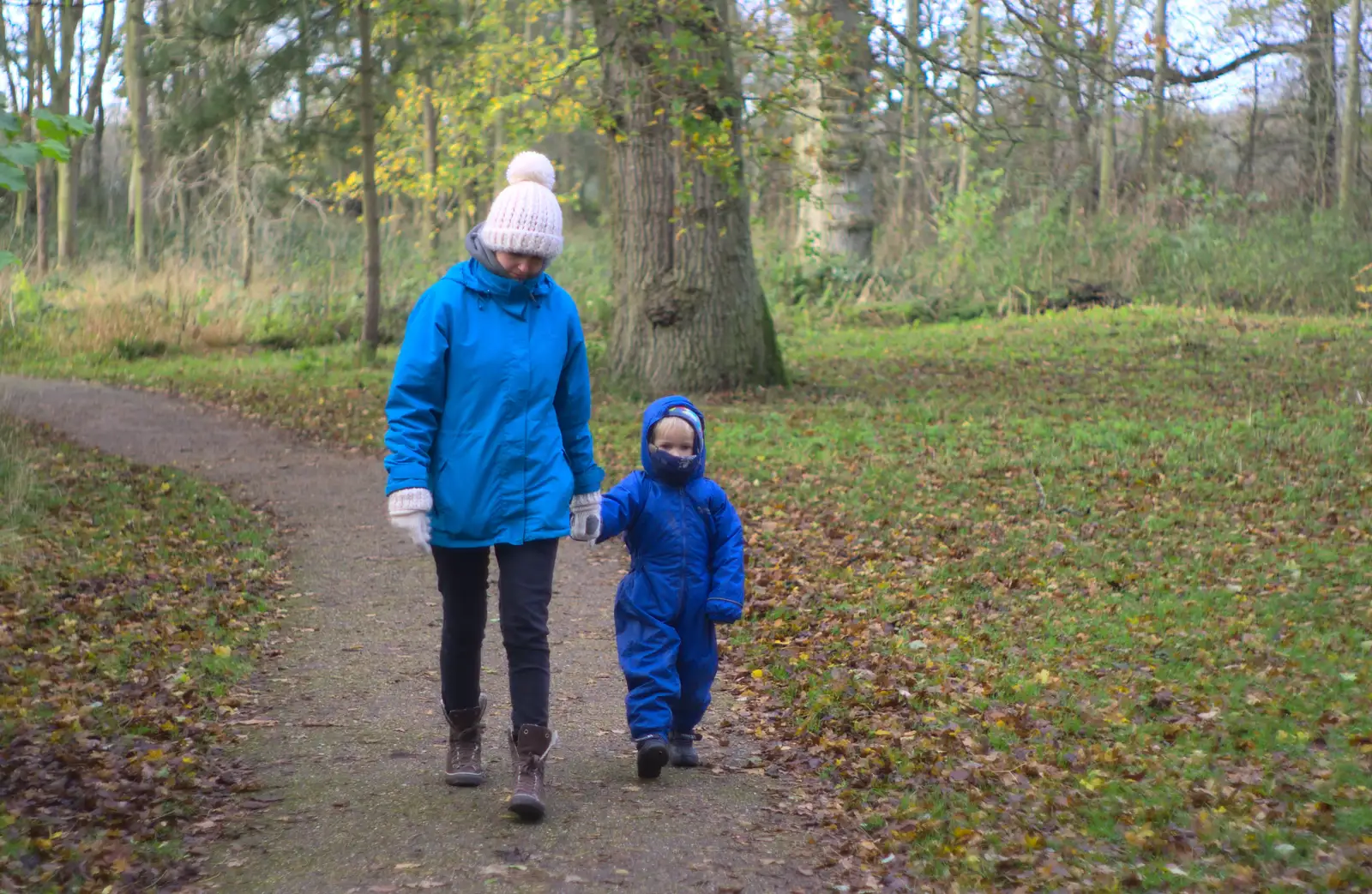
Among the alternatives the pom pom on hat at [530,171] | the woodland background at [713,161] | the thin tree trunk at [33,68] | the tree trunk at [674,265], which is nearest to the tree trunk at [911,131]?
the woodland background at [713,161]

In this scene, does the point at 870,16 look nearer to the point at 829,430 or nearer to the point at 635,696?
the point at 829,430

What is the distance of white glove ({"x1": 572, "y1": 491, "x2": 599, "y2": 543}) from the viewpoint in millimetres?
4793

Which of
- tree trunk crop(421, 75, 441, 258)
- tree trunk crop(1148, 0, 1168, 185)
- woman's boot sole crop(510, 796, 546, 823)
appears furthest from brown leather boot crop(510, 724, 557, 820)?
tree trunk crop(421, 75, 441, 258)

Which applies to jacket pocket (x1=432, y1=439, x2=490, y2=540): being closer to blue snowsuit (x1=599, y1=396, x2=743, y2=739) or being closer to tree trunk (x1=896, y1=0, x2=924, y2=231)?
blue snowsuit (x1=599, y1=396, x2=743, y2=739)

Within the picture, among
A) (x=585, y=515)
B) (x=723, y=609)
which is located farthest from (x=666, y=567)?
(x=585, y=515)

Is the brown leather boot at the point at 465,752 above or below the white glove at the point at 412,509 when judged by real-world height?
below

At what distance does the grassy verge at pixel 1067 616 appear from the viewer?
4.57m

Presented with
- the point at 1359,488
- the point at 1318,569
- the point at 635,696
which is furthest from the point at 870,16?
the point at 635,696

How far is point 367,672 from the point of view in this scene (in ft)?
22.2

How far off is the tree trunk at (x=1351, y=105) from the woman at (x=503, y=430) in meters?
22.1

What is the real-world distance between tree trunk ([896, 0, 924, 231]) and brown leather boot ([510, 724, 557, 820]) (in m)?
9.61

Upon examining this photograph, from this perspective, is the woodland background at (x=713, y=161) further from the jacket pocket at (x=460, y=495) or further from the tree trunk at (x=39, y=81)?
the jacket pocket at (x=460, y=495)

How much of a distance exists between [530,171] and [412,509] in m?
1.24

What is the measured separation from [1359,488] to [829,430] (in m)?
5.03
